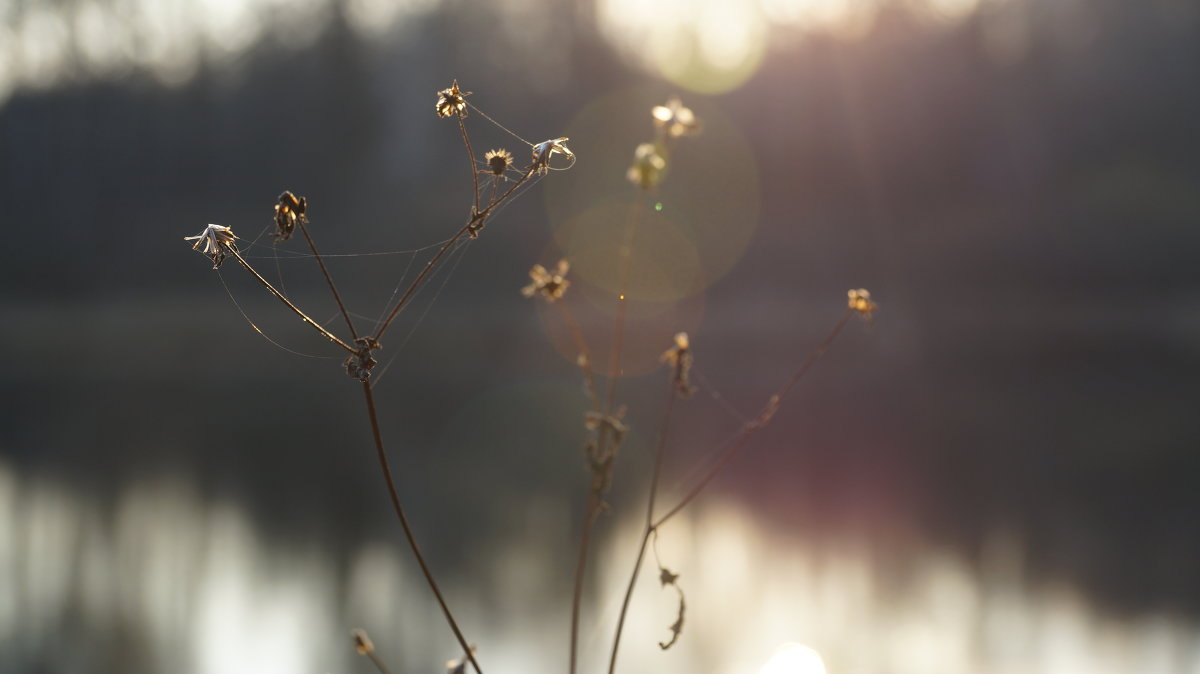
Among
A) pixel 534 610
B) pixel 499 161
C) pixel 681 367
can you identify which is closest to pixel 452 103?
pixel 499 161

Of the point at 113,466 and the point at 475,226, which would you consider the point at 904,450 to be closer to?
the point at 113,466

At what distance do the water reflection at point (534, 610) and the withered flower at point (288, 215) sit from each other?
133 inches

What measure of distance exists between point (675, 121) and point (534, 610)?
3801 mm

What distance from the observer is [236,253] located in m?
0.81

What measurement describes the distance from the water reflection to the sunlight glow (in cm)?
1

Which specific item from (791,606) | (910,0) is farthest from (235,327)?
(910,0)

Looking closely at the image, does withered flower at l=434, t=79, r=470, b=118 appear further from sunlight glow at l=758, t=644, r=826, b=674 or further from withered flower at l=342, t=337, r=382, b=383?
sunlight glow at l=758, t=644, r=826, b=674

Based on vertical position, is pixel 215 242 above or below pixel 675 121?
below

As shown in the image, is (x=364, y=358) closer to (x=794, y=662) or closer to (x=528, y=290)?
(x=528, y=290)

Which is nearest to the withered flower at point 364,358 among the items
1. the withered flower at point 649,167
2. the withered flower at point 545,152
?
the withered flower at point 545,152

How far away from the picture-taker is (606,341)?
13.7m

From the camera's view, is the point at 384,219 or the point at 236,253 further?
the point at 384,219

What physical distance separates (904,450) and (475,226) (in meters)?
7.97

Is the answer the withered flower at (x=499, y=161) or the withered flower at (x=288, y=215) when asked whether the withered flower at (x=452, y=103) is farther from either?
the withered flower at (x=288, y=215)
